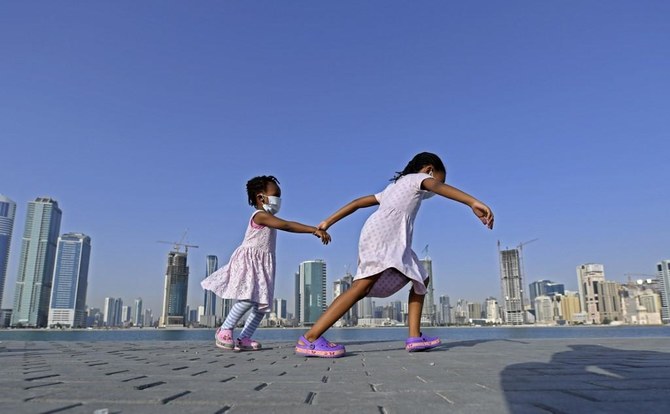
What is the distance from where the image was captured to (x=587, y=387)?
94.6 inches

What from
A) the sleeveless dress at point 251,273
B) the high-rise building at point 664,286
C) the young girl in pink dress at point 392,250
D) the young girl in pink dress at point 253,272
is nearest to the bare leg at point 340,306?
the young girl in pink dress at point 392,250

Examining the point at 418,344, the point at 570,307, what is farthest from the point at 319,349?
the point at 570,307

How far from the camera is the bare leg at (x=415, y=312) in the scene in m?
5.72

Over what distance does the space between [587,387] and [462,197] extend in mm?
2574

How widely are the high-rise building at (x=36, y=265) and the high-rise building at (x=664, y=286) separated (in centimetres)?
23488

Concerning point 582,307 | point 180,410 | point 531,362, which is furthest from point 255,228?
point 582,307

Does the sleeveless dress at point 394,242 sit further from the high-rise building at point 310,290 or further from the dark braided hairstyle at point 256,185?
the high-rise building at point 310,290

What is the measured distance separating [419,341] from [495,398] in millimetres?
3574

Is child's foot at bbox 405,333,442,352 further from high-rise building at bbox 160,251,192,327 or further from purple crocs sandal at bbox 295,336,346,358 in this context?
high-rise building at bbox 160,251,192,327

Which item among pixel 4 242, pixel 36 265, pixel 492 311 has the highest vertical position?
pixel 4 242

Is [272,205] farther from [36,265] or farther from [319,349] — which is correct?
[36,265]

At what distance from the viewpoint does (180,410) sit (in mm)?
1806

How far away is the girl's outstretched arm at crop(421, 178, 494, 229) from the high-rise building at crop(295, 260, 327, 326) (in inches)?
5722

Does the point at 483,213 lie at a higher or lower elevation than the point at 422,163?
lower
